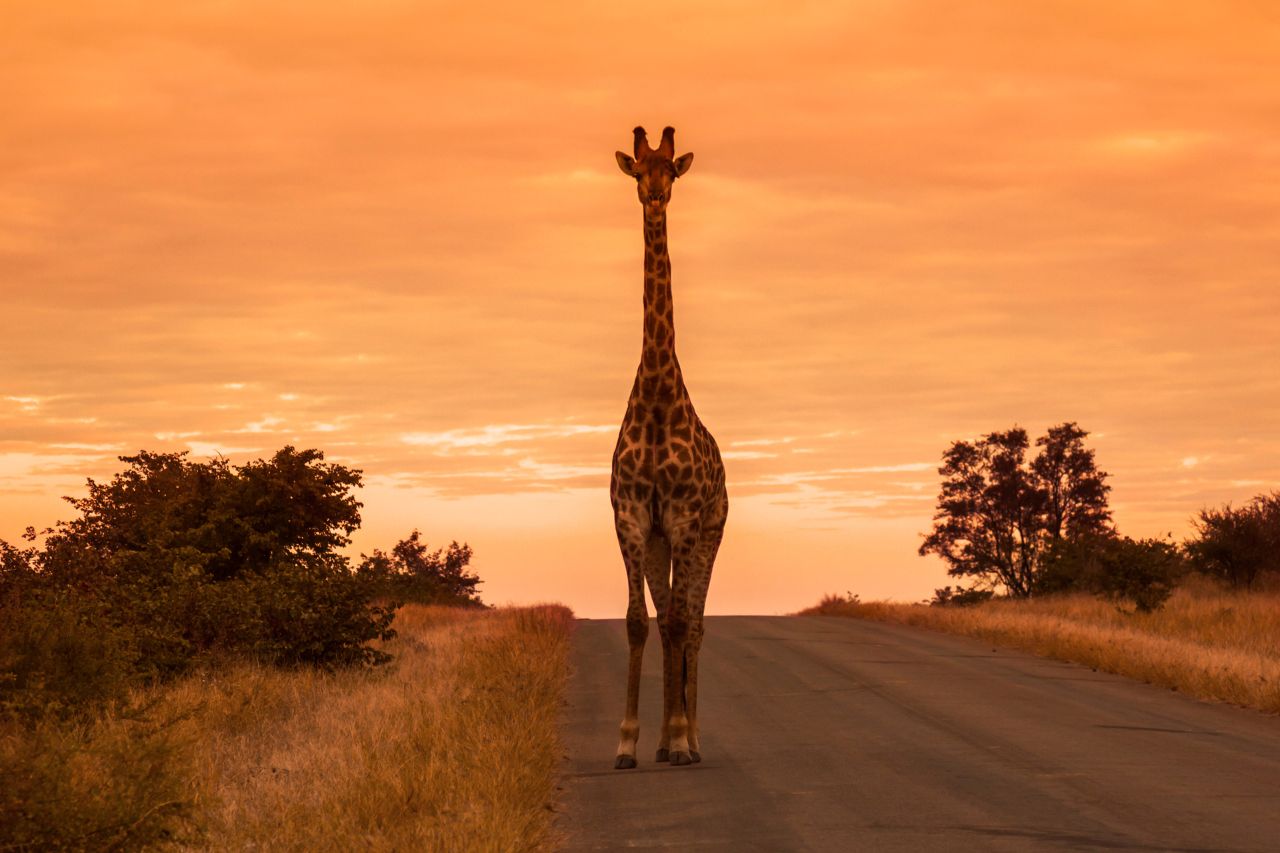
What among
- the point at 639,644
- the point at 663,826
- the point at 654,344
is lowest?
the point at 663,826

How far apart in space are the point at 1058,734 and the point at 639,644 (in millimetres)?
4515

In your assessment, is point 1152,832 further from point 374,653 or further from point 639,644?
point 374,653

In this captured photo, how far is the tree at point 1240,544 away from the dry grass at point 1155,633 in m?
3.87

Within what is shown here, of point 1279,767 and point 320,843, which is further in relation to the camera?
point 1279,767

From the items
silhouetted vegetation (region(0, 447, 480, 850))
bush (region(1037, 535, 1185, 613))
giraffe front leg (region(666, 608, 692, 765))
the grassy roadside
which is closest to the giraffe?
giraffe front leg (region(666, 608, 692, 765))

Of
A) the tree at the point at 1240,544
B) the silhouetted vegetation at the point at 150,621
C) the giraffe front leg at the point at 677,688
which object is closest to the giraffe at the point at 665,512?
the giraffe front leg at the point at 677,688

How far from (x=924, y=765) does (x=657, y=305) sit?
521 cm

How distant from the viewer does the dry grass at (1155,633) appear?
19.5 meters

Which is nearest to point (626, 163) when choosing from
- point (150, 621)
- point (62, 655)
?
point (62, 655)

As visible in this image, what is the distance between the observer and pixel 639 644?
1407cm

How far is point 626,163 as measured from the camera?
14.7 meters

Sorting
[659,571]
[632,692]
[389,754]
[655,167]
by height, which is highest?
[655,167]

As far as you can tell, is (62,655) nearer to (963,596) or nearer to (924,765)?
(924,765)

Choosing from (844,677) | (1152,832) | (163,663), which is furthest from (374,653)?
(1152,832)
